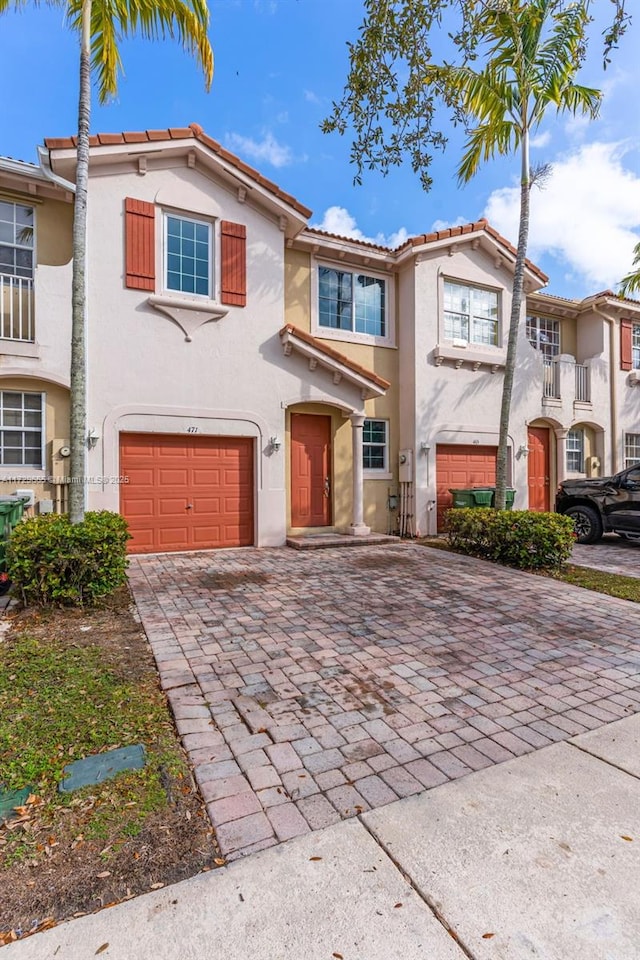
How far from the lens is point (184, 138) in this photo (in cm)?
920

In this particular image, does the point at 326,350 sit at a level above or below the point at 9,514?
above

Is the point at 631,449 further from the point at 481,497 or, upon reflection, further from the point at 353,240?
→ the point at 353,240

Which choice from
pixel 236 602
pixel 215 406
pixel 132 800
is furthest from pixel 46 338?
pixel 132 800

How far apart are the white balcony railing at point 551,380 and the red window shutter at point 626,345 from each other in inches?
124

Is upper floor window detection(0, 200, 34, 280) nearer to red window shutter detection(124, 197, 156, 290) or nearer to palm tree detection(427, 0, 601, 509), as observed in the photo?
red window shutter detection(124, 197, 156, 290)

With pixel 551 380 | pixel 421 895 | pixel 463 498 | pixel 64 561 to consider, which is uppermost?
pixel 551 380

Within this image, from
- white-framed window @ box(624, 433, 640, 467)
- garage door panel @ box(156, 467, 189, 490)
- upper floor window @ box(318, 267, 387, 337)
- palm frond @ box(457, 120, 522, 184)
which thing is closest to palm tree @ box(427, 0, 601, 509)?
palm frond @ box(457, 120, 522, 184)

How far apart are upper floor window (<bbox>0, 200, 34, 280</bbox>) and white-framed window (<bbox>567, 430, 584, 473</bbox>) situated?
14.9 meters

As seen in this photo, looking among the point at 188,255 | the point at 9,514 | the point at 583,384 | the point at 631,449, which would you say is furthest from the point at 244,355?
the point at 631,449

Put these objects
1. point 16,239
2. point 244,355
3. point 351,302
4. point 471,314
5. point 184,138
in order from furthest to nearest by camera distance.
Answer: point 471,314
point 351,302
point 244,355
point 184,138
point 16,239

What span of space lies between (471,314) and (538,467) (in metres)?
5.16

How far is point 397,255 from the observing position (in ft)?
39.4

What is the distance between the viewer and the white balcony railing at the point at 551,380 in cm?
1448

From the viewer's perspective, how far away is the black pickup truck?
10141 mm
